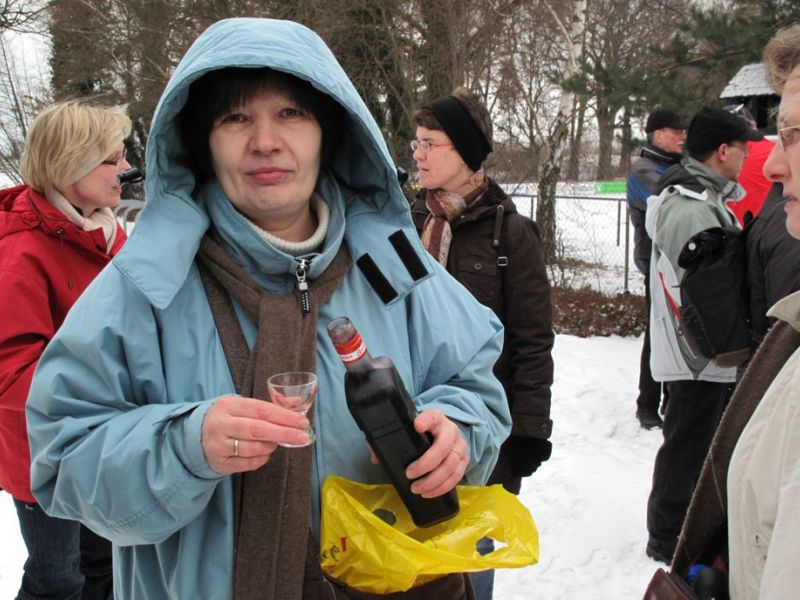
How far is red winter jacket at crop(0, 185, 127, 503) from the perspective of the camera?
8.21 feet

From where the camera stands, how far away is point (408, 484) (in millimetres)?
1537

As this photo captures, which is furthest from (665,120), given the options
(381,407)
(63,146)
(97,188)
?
(381,407)

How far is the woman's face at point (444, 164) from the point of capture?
10.5 ft

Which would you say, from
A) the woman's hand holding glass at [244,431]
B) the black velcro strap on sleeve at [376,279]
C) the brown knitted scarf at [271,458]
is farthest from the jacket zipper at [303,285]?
the woman's hand holding glass at [244,431]

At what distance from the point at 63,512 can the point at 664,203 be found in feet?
11.8

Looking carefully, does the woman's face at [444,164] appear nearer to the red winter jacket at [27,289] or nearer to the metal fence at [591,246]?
the red winter jacket at [27,289]

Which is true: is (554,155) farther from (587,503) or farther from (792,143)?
(792,143)

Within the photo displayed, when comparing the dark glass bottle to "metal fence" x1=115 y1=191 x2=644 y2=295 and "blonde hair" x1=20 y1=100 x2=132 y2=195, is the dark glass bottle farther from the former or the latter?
"metal fence" x1=115 y1=191 x2=644 y2=295

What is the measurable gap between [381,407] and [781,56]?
1547 mm

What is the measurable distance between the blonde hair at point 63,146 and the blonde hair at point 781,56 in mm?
2663

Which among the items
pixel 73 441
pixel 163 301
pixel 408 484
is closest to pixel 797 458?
pixel 408 484

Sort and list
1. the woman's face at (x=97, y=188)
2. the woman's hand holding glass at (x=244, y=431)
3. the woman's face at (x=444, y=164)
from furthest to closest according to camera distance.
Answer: the woman's face at (x=444, y=164), the woman's face at (x=97, y=188), the woman's hand holding glass at (x=244, y=431)

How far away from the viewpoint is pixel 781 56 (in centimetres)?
198

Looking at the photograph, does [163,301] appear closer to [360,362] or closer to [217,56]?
[360,362]
